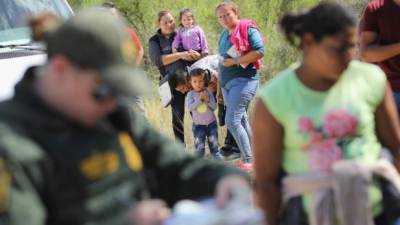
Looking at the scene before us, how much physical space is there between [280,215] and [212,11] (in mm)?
11424

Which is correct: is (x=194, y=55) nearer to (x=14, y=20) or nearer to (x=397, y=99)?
(x=14, y=20)

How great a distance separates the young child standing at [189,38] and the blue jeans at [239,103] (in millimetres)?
1125

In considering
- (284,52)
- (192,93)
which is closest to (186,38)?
(192,93)

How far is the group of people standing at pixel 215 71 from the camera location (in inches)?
305

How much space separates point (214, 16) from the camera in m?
14.5

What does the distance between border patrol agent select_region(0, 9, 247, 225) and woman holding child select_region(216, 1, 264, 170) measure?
539cm

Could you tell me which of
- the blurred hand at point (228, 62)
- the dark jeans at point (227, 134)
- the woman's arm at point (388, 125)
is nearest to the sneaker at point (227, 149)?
the dark jeans at point (227, 134)

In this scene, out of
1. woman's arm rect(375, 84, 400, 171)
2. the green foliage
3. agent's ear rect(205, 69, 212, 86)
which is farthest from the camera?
the green foliage

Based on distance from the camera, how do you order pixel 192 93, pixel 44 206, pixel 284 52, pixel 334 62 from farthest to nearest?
pixel 284 52
pixel 192 93
pixel 334 62
pixel 44 206

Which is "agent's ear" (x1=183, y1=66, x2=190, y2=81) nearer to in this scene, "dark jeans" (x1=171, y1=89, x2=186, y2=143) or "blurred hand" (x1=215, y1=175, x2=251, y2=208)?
"dark jeans" (x1=171, y1=89, x2=186, y2=143)

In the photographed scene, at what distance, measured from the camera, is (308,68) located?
3.20 meters

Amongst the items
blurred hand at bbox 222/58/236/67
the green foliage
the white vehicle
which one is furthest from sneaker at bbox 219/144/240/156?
the green foliage

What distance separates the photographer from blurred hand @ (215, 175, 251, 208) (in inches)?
99.0

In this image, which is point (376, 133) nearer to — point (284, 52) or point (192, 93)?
point (192, 93)
